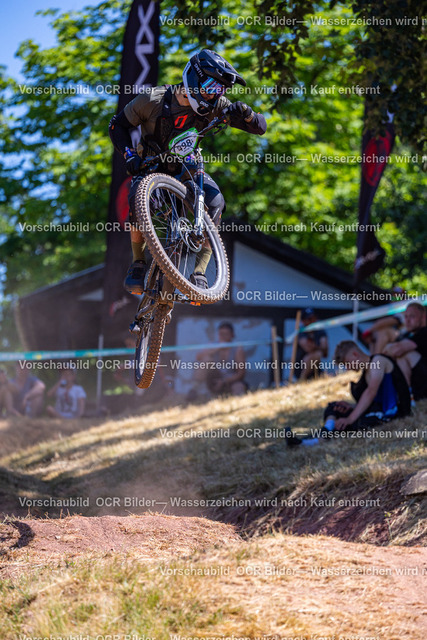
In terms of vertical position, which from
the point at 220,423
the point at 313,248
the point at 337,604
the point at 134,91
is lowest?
the point at 220,423

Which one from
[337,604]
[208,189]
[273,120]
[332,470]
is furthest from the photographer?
[273,120]

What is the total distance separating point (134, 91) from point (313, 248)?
13.7 metres

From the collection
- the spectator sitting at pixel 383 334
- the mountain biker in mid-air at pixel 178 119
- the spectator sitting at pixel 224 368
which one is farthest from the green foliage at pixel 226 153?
the mountain biker in mid-air at pixel 178 119

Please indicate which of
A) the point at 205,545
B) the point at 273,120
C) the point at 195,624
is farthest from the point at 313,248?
the point at 195,624

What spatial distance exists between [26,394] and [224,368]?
433cm

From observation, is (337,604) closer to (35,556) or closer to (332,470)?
(35,556)

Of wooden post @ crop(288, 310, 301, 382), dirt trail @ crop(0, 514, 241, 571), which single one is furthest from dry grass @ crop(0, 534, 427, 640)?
wooden post @ crop(288, 310, 301, 382)

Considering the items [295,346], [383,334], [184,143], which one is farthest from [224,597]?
[295,346]

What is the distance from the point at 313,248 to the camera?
82.9ft

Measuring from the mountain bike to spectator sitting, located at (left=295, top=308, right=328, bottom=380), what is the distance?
8.01 m

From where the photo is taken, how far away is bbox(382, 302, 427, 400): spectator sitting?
920 centimetres

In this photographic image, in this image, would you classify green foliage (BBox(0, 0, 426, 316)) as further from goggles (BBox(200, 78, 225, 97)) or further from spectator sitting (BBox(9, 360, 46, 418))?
goggles (BBox(200, 78, 225, 97))

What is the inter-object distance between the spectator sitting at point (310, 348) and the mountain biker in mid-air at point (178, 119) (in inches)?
314

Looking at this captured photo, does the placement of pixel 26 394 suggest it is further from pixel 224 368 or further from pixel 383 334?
pixel 383 334
